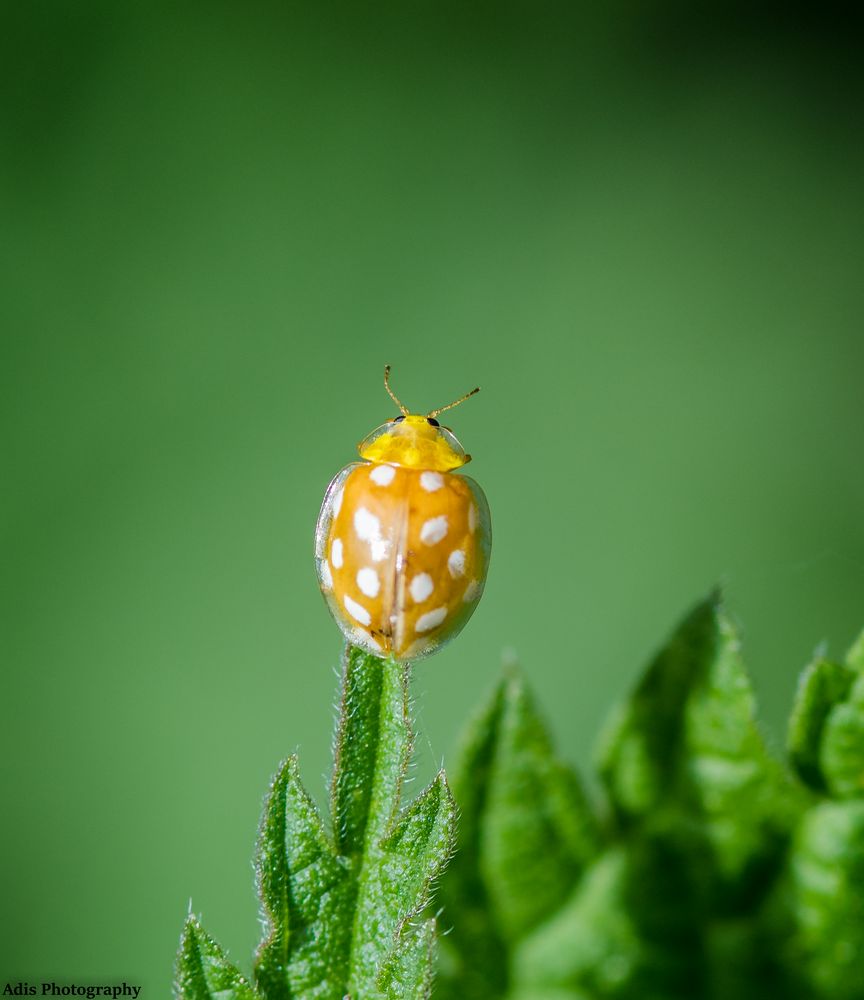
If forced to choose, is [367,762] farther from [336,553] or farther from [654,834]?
[654,834]

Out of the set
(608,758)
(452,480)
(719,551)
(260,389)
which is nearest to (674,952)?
(608,758)

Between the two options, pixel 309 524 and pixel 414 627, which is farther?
pixel 309 524

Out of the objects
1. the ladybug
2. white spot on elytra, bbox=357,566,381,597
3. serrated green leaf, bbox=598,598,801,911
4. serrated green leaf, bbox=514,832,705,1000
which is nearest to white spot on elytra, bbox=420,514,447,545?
the ladybug

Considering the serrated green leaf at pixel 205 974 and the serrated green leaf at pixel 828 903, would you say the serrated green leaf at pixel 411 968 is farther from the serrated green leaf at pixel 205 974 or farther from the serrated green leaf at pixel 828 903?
the serrated green leaf at pixel 828 903

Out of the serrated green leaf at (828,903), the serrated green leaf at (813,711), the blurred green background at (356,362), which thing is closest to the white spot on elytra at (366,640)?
the serrated green leaf at (813,711)

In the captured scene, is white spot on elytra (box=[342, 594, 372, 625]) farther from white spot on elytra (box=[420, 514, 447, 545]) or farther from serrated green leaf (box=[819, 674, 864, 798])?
serrated green leaf (box=[819, 674, 864, 798])

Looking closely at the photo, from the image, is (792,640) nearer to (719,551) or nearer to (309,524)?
(719,551)
